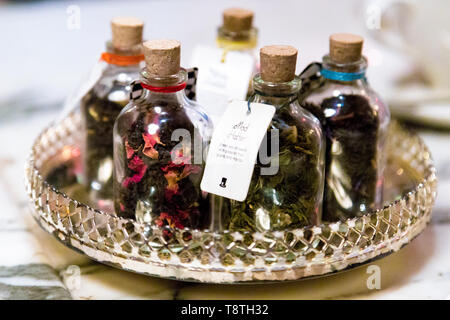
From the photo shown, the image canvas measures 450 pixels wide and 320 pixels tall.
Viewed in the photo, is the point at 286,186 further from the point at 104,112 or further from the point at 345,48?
the point at 104,112

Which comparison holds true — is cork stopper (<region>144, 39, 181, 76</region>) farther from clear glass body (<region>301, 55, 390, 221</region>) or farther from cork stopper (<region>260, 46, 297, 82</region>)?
clear glass body (<region>301, 55, 390, 221</region>)

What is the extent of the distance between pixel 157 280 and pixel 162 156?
168 mm

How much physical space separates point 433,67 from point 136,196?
76 centimetres

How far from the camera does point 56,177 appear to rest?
1146mm

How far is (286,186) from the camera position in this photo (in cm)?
90

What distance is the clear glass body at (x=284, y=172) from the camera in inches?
35.3

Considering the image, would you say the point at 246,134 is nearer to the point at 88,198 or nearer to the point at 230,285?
the point at 230,285

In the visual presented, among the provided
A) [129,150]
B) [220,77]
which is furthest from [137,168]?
[220,77]

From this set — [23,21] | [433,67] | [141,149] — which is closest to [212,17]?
[23,21]

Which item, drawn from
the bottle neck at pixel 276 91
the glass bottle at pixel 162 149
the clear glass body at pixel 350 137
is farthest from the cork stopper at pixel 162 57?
the clear glass body at pixel 350 137

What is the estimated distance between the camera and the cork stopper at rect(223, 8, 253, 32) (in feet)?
3.64

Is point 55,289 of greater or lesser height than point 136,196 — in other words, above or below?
below

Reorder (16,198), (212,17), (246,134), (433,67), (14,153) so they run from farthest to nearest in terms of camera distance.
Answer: (212,17), (433,67), (14,153), (16,198), (246,134)

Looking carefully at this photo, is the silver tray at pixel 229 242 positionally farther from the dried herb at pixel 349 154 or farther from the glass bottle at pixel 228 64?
the glass bottle at pixel 228 64
